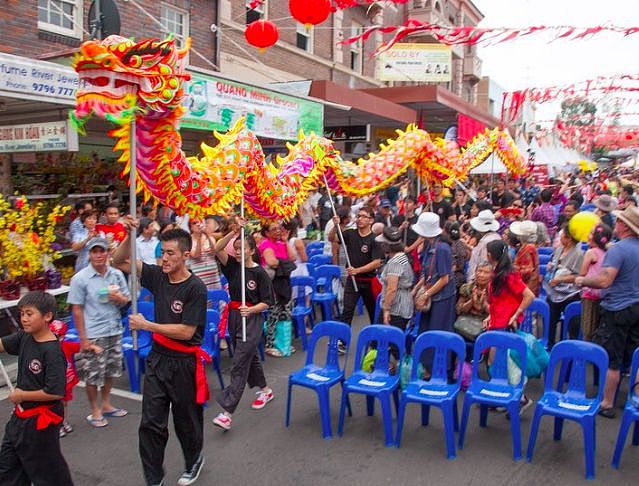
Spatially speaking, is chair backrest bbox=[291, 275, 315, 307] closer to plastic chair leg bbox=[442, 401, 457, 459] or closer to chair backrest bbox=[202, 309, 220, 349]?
chair backrest bbox=[202, 309, 220, 349]

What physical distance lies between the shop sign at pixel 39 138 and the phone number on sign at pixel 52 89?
342 millimetres

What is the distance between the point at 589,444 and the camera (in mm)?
4230

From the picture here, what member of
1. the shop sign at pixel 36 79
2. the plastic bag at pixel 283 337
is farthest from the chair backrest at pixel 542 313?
the shop sign at pixel 36 79

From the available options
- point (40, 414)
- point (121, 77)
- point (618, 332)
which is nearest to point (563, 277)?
point (618, 332)

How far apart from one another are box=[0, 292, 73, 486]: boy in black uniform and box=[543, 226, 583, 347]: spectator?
510cm

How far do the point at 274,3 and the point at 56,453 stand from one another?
14.0m

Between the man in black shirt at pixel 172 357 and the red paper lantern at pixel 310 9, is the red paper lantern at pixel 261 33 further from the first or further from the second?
the man in black shirt at pixel 172 357

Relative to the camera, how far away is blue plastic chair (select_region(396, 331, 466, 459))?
4.57m

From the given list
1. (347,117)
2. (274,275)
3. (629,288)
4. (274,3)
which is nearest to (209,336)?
(274,275)

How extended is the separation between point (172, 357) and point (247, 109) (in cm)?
704

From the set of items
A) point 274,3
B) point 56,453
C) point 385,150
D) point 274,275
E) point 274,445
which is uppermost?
point 274,3

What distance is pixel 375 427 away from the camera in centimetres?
516

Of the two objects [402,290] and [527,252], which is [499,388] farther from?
[527,252]

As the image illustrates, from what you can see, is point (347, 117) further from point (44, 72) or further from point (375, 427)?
point (375, 427)
